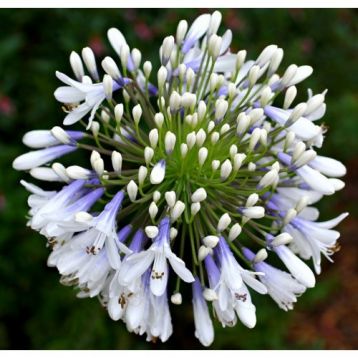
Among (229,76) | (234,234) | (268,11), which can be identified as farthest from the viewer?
(268,11)

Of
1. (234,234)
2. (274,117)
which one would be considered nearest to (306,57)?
(274,117)

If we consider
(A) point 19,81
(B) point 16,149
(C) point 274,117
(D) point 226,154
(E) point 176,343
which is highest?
(C) point 274,117

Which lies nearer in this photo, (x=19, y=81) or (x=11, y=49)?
(x=11, y=49)

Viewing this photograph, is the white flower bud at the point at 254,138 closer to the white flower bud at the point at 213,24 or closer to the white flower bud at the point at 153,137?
the white flower bud at the point at 153,137

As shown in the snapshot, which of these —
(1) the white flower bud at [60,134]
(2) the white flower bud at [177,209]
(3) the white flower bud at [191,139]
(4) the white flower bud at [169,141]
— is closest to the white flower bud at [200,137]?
(3) the white flower bud at [191,139]

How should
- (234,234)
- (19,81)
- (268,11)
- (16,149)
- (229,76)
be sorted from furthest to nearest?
(268,11) → (19,81) → (16,149) → (229,76) → (234,234)

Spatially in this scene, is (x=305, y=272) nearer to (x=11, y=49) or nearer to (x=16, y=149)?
(x=16, y=149)
